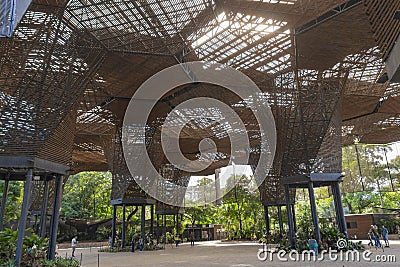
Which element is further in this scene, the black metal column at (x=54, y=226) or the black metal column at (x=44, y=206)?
the black metal column at (x=44, y=206)

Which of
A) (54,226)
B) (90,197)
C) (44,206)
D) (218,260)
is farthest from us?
(90,197)

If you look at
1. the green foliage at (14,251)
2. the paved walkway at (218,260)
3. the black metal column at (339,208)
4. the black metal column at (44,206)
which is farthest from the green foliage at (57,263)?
the black metal column at (339,208)

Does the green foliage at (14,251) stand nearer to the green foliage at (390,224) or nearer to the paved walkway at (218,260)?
the paved walkway at (218,260)

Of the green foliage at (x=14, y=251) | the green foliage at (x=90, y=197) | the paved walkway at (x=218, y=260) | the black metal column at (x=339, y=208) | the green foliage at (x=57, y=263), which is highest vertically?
the green foliage at (x=90, y=197)

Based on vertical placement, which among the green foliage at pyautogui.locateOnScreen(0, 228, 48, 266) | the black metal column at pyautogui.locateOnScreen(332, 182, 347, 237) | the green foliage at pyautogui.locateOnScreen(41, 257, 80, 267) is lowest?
the green foliage at pyautogui.locateOnScreen(41, 257, 80, 267)

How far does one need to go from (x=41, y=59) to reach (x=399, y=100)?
25.1m

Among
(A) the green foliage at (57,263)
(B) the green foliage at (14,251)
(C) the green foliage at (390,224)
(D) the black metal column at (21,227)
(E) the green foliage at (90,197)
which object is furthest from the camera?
(E) the green foliage at (90,197)

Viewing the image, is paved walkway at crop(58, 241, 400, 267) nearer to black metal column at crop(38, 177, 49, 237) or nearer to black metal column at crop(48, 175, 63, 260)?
black metal column at crop(48, 175, 63, 260)

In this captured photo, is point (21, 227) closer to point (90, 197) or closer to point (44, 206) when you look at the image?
point (44, 206)

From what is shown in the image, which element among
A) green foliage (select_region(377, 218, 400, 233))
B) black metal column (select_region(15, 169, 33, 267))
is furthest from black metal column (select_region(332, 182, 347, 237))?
green foliage (select_region(377, 218, 400, 233))

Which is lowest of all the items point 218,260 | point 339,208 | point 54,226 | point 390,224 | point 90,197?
point 218,260

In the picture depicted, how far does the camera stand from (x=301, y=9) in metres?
13.3

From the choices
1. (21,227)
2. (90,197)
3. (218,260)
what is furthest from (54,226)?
(90,197)

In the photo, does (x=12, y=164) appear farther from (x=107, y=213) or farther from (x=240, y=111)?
(x=107, y=213)
